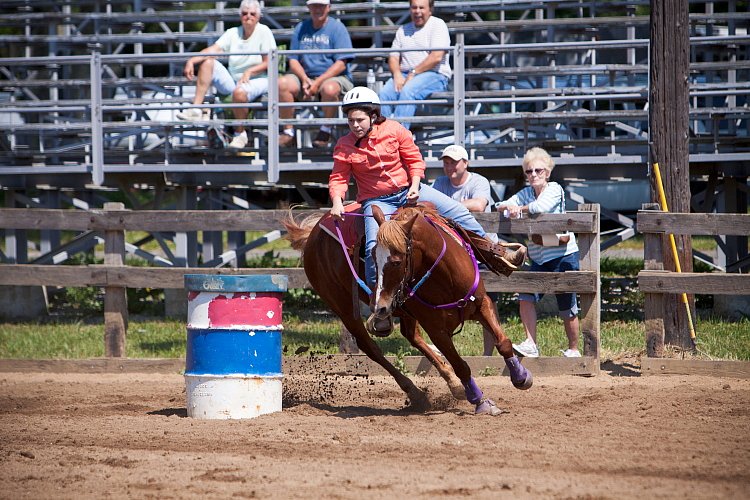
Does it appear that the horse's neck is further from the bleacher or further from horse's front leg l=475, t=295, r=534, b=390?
the bleacher

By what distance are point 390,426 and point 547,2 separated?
30.7 feet

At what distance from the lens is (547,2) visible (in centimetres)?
1516

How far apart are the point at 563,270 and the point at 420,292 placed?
265 cm

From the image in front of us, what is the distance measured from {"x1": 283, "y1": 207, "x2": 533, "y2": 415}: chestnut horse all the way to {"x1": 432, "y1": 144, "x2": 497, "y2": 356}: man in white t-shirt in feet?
4.74

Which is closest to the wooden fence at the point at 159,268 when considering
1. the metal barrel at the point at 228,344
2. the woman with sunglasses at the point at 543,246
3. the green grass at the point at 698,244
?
the woman with sunglasses at the point at 543,246

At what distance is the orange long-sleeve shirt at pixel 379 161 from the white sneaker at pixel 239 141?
4738 mm

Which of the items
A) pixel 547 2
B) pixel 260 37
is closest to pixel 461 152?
pixel 260 37

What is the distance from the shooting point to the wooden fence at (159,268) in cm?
973

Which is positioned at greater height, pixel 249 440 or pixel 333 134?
pixel 333 134

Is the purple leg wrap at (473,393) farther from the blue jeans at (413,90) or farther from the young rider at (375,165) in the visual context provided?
the blue jeans at (413,90)

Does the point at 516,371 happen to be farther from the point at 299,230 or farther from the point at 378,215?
the point at 299,230

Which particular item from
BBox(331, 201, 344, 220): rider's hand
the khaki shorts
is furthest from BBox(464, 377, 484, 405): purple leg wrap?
the khaki shorts

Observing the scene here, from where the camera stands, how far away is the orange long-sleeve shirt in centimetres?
824

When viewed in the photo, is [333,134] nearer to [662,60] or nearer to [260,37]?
[260,37]
